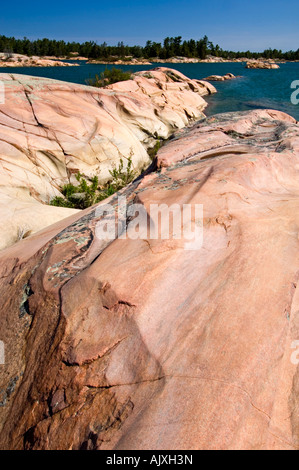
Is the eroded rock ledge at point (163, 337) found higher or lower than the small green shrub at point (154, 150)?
lower

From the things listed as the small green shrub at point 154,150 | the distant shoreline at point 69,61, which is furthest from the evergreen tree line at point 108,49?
the small green shrub at point 154,150

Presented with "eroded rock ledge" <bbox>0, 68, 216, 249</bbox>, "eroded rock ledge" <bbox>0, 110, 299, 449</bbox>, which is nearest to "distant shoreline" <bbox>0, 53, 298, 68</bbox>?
"eroded rock ledge" <bbox>0, 68, 216, 249</bbox>

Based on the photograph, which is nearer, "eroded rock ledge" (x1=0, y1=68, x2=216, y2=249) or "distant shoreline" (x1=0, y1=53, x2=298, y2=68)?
"eroded rock ledge" (x1=0, y1=68, x2=216, y2=249)

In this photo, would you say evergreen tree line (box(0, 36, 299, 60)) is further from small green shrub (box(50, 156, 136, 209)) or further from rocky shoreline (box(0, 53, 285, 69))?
small green shrub (box(50, 156, 136, 209))

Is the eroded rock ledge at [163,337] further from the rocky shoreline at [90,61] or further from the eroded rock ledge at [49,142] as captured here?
the rocky shoreline at [90,61]

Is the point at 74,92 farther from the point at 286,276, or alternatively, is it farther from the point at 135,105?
the point at 286,276
